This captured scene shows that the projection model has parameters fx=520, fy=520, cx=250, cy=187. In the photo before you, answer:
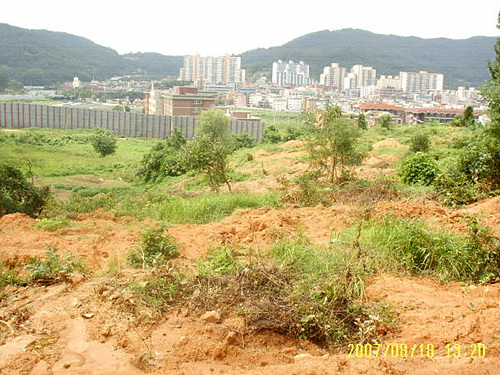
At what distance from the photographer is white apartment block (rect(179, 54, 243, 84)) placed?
169 m

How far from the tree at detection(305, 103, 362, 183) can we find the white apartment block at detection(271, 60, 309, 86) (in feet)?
467

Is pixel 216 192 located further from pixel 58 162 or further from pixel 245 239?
pixel 58 162

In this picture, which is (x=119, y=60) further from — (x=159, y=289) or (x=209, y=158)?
(x=159, y=289)

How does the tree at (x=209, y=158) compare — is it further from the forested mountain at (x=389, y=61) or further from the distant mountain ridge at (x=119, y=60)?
the forested mountain at (x=389, y=61)

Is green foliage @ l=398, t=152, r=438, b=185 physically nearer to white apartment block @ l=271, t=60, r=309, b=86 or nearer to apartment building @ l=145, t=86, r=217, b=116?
apartment building @ l=145, t=86, r=217, b=116

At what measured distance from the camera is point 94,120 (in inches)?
2092

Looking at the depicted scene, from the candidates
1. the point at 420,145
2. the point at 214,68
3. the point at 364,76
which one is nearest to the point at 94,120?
the point at 420,145

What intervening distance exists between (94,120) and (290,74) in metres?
112

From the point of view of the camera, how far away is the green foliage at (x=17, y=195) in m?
11.3

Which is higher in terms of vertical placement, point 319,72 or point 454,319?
point 319,72

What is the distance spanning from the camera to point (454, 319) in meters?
4.44

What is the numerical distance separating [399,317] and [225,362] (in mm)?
1662

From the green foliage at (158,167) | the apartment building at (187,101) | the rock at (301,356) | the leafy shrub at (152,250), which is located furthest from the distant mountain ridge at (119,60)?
the rock at (301,356)

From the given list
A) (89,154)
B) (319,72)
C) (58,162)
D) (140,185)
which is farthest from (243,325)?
(319,72)
